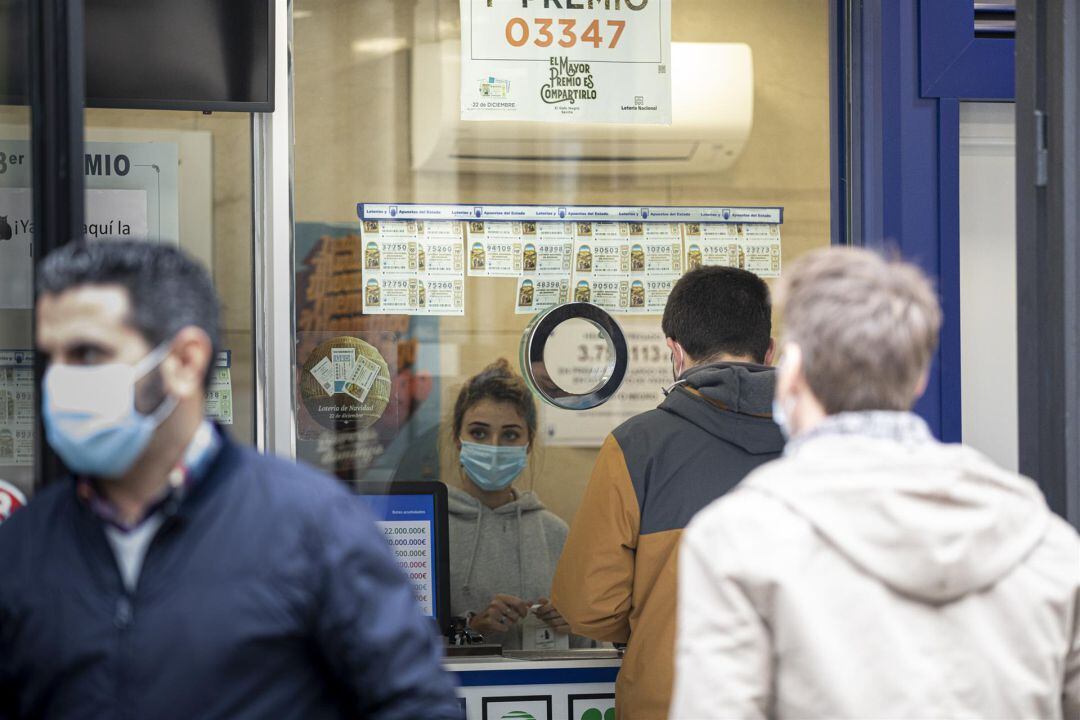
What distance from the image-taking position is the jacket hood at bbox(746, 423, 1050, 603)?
1.72 metres

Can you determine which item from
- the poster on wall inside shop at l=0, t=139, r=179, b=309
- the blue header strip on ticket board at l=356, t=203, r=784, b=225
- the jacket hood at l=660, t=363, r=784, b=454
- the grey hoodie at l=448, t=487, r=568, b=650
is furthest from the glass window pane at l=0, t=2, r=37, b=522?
the blue header strip on ticket board at l=356, t=203, r=784, b=225

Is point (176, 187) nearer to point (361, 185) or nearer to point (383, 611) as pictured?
point (361, 185)

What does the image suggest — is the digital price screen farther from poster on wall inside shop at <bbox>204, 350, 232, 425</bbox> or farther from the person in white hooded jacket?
the person in white hooded jacket

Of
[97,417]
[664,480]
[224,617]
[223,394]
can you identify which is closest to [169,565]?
[224,617]

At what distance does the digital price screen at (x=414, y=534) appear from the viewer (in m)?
4.04

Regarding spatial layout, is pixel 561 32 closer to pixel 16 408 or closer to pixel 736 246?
pixel 736 246

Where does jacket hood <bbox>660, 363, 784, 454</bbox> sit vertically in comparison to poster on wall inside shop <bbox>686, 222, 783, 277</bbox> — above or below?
below

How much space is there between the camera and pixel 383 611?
177 centimetres

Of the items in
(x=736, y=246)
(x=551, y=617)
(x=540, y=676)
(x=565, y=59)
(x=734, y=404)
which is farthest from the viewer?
(x=736, y=246)

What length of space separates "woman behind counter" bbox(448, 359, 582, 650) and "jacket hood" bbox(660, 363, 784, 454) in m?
1.16

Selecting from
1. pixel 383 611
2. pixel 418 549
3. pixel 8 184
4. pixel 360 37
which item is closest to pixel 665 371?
pixel 418 549

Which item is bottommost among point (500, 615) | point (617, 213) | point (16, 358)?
point (500, 615)

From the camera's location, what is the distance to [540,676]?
3.77 m

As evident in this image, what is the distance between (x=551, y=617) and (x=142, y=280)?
247 centimetres
